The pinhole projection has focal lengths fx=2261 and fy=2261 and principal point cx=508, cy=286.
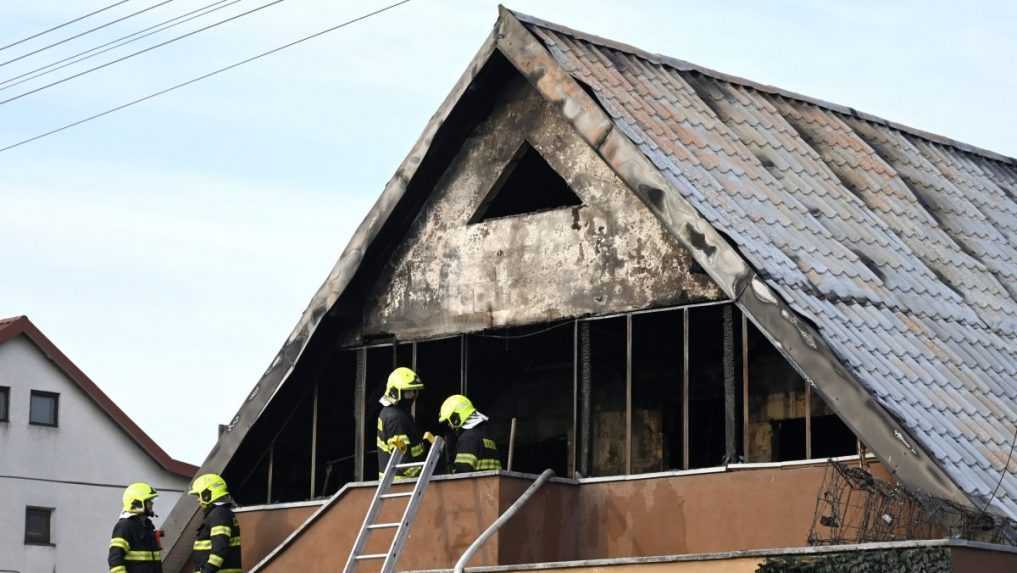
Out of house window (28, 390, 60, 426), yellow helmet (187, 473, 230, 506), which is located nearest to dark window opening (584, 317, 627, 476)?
yellow helmet (187, 473, 230, 506)

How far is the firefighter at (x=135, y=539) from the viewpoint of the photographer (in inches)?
866

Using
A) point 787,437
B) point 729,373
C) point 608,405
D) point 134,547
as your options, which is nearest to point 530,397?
point 608,405

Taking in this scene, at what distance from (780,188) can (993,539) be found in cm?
578

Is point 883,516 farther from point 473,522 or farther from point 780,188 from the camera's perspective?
point 780,188

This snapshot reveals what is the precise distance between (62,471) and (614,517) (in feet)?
104

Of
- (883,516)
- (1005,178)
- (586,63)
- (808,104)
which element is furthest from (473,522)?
(1005,178)

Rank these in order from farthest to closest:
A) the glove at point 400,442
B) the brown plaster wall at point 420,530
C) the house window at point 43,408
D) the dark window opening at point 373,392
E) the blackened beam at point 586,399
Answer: the house window at point 43,408
the dark window opening at point 373,392
the blackened beam at point 586,399
the glove at point 400,442
the brown plaster wall at point 420,530

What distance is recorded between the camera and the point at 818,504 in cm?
1903

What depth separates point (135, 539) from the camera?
22172 millimetres

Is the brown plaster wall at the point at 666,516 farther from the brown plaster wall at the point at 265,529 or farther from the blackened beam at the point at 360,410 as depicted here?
the blackened beam at the point at 360,410

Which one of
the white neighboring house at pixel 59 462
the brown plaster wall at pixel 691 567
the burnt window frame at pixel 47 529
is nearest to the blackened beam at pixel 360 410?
the brown plaster wall at pixel 691 567

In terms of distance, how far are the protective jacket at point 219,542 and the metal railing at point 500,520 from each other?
9.65 ft

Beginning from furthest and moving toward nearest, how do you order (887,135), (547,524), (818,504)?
(887,135) < (547,524) < (818,504)

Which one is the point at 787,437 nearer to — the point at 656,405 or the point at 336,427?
the point at 656,405
